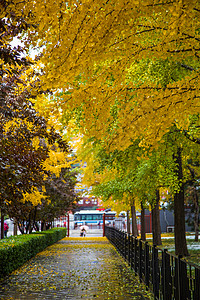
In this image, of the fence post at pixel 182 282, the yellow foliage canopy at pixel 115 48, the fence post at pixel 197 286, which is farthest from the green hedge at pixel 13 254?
the fence post at pixel 197 286

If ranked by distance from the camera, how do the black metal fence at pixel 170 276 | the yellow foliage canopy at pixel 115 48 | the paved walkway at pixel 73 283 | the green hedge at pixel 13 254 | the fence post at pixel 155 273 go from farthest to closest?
the green hedge at pixel 13 254, the paved walkway at pixel 73 283, the fence post at pixel 155 273, the black metal fence at pixel 170 276, the yellow foliage canopy at pixel 115 48

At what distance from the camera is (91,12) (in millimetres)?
4379

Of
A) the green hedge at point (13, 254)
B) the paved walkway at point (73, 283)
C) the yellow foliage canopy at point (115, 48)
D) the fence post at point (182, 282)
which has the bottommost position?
the paved walkway at point (73, 283)

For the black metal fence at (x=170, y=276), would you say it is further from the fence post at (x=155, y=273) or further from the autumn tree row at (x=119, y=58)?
the autumn tree row at (x=119, y=58)

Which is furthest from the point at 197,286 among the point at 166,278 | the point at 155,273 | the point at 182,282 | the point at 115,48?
the point at 115,48

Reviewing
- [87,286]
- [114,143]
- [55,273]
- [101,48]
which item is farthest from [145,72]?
[55,273]

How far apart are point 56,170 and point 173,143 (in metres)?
8.58

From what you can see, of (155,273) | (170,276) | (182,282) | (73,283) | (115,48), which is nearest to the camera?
(182,282)

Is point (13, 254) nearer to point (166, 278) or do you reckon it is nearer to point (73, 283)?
point (73, 283)

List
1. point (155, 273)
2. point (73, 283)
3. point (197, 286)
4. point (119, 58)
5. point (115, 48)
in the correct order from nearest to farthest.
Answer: point (197, 286), point (115, 48), point (119, 58), point (155, 273), point (73, 283)

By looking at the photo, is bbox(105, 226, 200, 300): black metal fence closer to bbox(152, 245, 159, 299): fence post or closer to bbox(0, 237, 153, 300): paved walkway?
bbox(152, 245, 159, 299): fence post

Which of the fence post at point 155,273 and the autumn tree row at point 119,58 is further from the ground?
the autumn tree row at point 119,58

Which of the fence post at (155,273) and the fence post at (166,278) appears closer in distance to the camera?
the fence post at (166,278)

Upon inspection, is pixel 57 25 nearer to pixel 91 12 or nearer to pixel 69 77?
pixel 91 12
